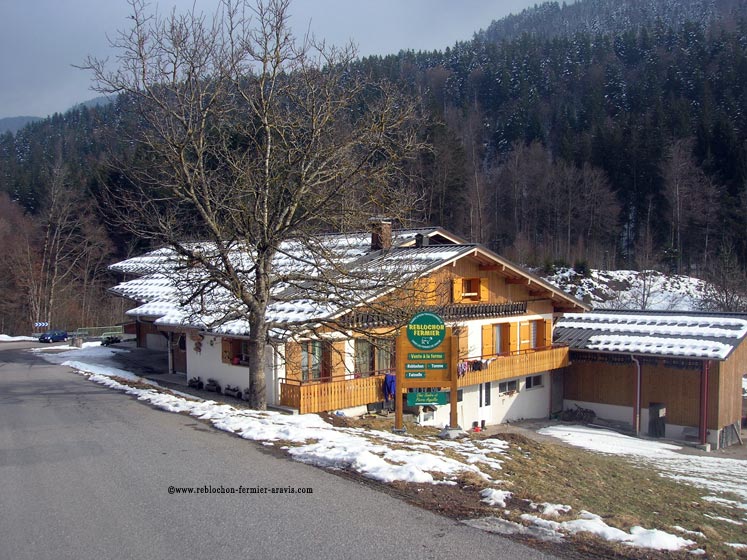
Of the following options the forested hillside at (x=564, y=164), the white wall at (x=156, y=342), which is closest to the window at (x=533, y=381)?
the forested hillside at (x=564, y=164)

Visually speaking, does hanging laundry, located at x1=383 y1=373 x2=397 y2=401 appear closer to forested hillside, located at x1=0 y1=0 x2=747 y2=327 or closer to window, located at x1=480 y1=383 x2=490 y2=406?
window, located at x1=480 y1=383 x2=490 y2=406

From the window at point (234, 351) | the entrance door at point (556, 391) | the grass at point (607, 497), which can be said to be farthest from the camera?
the entrance door at point (556, 391)

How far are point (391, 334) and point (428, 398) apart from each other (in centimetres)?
374

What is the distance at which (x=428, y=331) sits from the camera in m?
13.6

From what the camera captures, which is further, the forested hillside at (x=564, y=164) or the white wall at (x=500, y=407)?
the forested hillside at (x=564, y=164)

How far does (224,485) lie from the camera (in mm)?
8602

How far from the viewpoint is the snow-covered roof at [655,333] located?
2586cm

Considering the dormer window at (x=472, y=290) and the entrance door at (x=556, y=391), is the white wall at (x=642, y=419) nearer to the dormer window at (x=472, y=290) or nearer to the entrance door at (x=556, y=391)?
the entrance door at (x=556, y=391)

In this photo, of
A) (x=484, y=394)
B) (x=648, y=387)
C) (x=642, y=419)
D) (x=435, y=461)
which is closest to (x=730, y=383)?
(x=648, y=387)

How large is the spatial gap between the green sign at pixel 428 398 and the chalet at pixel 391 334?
9.51ft

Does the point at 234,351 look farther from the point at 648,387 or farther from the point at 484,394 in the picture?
the point at 648,387

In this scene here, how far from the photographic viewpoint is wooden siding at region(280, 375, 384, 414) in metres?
18.7

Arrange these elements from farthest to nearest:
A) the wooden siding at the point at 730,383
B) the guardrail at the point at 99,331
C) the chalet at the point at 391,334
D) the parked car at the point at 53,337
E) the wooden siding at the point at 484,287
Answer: the guardrail at the point at 99,331, the parked car at the point at 53,337, the wooden siding at the point at 730,383, the wooden siding at the point at 484,287, the chalet at the point at 391,334

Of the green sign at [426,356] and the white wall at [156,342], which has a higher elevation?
the green sign at [426,356]
